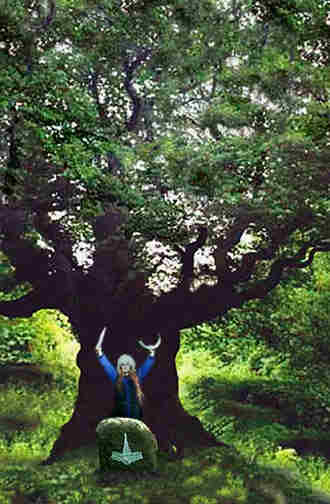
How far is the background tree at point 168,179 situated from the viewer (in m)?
12.4

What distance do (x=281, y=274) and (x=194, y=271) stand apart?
2.26 metres

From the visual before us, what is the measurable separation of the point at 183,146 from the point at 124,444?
656 centimetres

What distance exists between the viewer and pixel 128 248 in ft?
47.2

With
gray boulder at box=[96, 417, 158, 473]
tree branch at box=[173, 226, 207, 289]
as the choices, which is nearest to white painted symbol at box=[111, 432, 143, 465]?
gray boulder at box=[96, 417, 158, 473]

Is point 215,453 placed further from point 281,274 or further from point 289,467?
point 281,274

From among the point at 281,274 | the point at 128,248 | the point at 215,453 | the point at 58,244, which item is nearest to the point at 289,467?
the point at 215,453

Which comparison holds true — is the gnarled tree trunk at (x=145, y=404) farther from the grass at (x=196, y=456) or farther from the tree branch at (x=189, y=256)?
the tree branch at (x=189, y=256)

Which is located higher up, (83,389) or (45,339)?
(45,339)

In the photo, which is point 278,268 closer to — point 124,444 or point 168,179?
point 168,179

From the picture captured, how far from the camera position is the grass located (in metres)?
12.1

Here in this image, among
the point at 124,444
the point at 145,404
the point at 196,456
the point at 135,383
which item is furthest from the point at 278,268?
the point at 124,444

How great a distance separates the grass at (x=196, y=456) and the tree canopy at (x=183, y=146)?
3.84 metres

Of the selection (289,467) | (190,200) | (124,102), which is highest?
(124,102)

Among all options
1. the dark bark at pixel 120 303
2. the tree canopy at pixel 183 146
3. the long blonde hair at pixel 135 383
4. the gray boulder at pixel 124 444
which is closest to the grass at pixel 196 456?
the gray boulder at pixel 124 444
